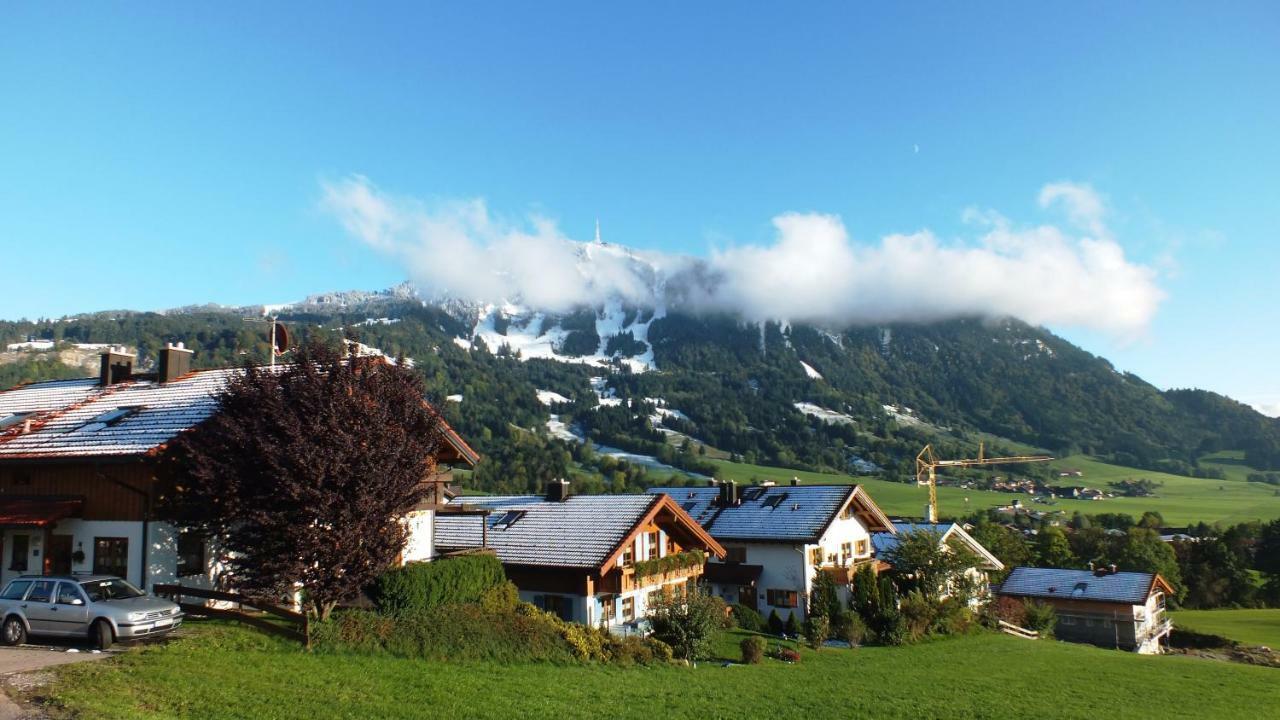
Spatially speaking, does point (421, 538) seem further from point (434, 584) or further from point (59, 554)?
point (59, 554)

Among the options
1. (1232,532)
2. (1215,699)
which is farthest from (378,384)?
(1232,532)

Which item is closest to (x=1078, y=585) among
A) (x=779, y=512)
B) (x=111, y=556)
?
(x=779, y=512)

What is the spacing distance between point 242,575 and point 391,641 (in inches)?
164

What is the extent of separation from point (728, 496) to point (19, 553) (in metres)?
37.0

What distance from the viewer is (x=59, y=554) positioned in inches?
853

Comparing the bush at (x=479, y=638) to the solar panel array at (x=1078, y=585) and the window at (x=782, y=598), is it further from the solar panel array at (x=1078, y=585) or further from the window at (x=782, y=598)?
the solar panel array at (x=1078, y=585)

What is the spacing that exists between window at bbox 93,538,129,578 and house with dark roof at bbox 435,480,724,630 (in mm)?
11177

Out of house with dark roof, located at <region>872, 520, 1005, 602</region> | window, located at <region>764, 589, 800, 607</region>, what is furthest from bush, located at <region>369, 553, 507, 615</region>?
house with dark roof, located at <region>872, 520, 1005, 602</region>

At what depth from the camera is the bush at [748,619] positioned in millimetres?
38688

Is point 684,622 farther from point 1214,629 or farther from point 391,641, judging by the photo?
point 1214,629

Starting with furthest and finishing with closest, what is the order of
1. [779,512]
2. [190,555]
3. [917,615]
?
[779,512] < [917,615] < [190,555]

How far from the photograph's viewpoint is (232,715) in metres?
13.0

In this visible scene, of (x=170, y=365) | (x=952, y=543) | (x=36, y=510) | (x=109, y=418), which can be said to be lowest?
(x=952, y=543)

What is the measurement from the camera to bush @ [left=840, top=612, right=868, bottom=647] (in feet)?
118
